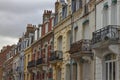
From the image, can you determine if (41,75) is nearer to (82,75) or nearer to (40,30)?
(40,30)

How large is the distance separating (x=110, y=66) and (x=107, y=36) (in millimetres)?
2534

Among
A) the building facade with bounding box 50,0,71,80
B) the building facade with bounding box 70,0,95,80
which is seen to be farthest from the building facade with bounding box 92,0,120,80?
the building facade with bounding box 50,0,71,80

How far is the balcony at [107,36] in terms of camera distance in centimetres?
2350

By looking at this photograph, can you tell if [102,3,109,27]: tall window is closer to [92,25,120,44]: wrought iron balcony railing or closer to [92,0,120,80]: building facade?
[92,0,120,80]: building facade

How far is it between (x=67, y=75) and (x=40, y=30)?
14.7m

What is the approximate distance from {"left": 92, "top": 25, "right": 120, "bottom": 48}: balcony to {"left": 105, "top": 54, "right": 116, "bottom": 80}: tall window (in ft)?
4.22

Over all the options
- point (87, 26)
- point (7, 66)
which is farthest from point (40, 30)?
point (7, 66)

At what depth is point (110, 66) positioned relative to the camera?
25.2 m

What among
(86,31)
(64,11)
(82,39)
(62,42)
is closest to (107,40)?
(82,39)

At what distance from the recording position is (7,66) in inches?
3098

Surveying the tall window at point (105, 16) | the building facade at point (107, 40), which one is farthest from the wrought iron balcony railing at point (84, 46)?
the tall window at point (105, 16)

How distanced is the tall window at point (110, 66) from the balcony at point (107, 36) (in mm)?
1286

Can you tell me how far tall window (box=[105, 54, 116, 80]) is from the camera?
2466 cm

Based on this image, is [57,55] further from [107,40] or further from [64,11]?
[107,40]
